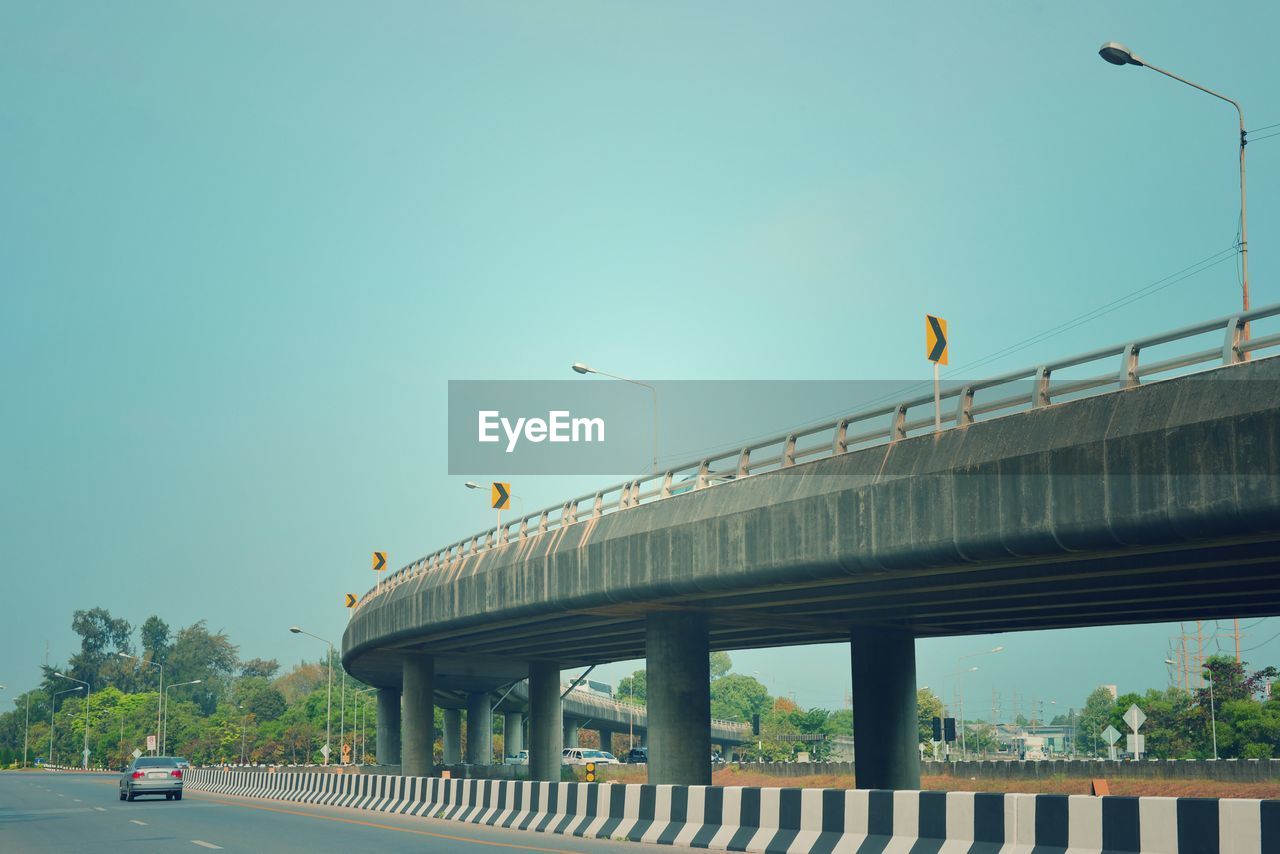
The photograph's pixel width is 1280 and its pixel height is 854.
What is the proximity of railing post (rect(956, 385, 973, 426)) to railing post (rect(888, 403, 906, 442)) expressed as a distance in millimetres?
1517

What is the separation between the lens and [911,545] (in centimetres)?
2192

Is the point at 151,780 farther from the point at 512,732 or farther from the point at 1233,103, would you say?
the point at 512,732

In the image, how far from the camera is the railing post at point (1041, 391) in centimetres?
2011

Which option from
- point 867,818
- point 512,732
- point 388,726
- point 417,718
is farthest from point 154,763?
point 512,732

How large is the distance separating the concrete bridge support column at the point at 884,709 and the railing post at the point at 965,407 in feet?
49.6

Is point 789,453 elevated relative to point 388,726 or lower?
elevated

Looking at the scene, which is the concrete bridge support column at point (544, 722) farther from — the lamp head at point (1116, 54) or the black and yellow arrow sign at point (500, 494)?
the lamp head at point (1116, 54)

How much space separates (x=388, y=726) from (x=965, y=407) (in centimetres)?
6554

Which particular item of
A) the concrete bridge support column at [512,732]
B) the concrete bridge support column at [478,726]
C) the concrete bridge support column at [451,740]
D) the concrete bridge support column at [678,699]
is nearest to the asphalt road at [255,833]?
the concrete bridge support column at [678,699]

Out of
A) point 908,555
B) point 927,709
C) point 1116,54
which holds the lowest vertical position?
point 927,709

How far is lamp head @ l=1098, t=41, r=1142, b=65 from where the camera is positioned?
20.6 m

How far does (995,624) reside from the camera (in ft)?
127

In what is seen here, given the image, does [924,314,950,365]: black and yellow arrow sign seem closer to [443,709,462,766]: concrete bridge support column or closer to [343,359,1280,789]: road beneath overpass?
[343,359,1280,789]: road beneath overpass

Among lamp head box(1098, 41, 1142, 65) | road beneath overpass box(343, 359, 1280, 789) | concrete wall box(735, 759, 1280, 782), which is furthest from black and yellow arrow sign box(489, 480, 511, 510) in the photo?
lamp head box(1098, 41, 1142, 65)
